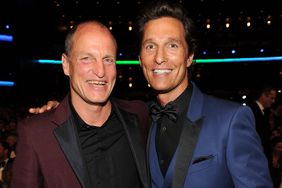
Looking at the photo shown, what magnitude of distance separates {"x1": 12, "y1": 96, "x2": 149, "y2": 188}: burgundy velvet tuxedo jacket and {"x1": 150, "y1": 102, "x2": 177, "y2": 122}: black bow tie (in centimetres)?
31

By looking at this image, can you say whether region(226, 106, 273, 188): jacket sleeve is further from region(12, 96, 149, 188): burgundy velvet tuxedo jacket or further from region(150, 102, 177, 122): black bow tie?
region(12, 96, 149, 188): burgundy velvet tuxedo jacket

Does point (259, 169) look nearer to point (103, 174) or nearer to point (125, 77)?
point (103, 174)

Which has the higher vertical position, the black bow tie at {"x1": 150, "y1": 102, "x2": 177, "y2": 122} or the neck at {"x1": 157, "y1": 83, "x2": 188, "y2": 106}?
the neck at {"x1": 157, "y1": 83, "x2": 188, "y2": 106}

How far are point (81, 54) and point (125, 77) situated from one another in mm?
22279

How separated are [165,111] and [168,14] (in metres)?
0.71

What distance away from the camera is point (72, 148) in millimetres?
2295

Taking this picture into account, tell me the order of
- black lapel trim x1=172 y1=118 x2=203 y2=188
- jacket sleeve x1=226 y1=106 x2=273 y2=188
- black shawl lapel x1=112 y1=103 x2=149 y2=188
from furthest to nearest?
black shawl lapel x1=112 y1=103 x2=149 y2=188 → black lapel trim x1=172 y1=118 x2=203 y2=188 → jacket sleeve x1=226 y1=106 x2=273 y2=188

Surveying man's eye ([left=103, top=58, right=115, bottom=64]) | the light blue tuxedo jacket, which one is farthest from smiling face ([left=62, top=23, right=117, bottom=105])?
the light blue tuxedo jacket

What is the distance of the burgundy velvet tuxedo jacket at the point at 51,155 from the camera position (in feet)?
7.11

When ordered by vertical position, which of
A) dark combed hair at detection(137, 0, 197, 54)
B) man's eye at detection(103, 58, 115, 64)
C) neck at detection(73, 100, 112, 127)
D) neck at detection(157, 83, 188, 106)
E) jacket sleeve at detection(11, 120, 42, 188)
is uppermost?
dark combed hair at detection(137, 0, 197, 54)

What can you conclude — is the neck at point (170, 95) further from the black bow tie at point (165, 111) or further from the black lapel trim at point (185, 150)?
the black lapel trim at point (185, 150)

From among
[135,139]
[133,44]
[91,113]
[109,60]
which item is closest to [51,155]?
[91,113]

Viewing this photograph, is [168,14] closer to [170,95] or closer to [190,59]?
[190,59]

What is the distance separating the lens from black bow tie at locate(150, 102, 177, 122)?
2.30 metres
